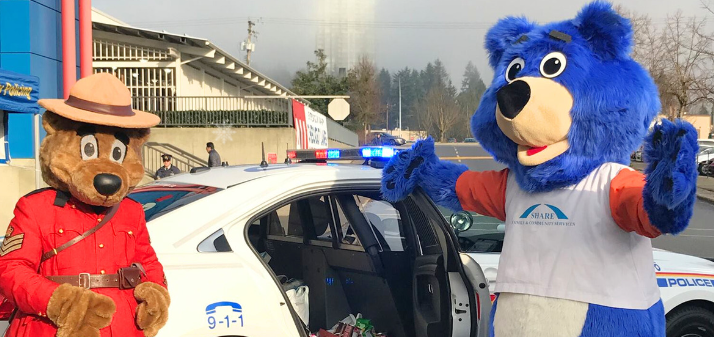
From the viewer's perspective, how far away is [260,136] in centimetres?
1891

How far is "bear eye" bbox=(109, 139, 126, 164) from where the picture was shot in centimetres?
247

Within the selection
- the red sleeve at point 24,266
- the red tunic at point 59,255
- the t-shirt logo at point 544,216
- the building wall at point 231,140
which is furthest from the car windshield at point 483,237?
the building wall at point 231,140

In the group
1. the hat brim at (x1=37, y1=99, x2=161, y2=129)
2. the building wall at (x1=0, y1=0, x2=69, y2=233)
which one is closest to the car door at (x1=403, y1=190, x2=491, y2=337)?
the hat brim at (x1=37, y1=99, x2=161, y2=129)

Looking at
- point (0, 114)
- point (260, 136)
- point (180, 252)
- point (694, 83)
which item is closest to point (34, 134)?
A: point (0, 114)

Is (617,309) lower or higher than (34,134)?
lower

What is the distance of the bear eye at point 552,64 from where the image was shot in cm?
262

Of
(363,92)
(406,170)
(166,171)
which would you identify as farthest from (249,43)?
(406,170)

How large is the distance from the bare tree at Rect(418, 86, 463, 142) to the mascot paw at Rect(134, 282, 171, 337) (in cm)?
6205

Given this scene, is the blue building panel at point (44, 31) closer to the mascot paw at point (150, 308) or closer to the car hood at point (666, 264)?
the car hood at point (666, 264)

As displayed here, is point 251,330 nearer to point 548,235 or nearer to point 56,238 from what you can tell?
point 56,238

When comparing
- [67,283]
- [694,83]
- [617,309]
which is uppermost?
[694,83]

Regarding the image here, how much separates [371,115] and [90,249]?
46.6 m

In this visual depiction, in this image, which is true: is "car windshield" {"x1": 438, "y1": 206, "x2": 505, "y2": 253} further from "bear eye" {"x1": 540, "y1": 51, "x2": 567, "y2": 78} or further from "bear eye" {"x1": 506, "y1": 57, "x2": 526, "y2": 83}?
"bear eye" {"x1": 540, "y1": 51, "x2": 567, "y2": 78}

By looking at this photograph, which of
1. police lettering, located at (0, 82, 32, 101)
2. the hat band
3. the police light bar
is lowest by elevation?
the police light bar
